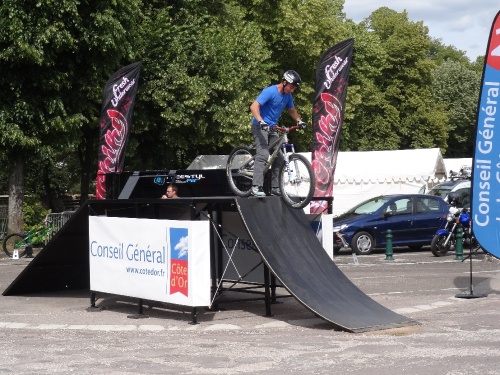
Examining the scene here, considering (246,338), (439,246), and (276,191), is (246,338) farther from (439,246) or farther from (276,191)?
(439,246)

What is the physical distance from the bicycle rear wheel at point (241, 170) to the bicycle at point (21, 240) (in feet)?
47.1

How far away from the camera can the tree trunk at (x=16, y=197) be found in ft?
105

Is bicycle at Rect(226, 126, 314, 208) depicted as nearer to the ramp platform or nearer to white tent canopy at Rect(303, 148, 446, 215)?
the ramp platform

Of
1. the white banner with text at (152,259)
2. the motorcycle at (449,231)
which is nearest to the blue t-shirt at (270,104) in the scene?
the white banner with text at (152,259)

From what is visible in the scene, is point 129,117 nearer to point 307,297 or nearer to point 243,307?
point 243,307

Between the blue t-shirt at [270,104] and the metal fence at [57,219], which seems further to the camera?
the metal fence at [57,219]

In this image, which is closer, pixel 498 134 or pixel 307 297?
pixel 307 297

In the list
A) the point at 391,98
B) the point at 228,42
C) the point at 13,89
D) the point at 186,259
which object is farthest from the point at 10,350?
the point at 391,98

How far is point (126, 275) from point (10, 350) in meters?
3.37

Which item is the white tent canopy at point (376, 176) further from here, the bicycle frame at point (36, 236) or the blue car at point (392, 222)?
the bicycle frame at point (36, 236)

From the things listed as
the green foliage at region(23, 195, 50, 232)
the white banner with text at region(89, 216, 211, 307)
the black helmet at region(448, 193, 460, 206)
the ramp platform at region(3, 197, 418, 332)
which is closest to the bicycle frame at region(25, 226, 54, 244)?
the green foliage at region(23, 195, 50, 232)

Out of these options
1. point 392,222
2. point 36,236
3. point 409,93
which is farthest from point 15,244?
point 409,93

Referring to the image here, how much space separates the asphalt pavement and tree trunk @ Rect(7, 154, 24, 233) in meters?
14.8

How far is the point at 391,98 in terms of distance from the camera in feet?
241
